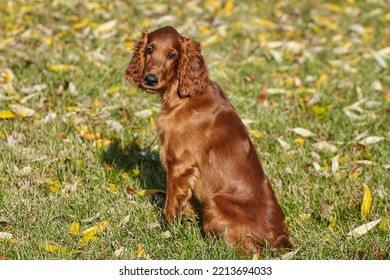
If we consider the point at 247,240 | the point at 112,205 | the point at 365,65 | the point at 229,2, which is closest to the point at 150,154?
the point at 112,205

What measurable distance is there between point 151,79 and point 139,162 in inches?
54.5

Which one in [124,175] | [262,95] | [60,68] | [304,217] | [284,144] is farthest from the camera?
[60,68]

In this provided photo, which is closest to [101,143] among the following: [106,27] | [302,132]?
[302,132]

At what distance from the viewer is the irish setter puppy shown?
4.14 meters

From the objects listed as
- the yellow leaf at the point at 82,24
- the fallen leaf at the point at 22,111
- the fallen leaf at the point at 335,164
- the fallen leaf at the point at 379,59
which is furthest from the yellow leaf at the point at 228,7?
the fallen leaf at the point at 335,164

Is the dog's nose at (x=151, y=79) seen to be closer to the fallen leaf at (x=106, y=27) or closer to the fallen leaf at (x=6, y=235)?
the fallen leaf at (x=6, y=235)

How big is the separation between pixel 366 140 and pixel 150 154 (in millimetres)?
2133

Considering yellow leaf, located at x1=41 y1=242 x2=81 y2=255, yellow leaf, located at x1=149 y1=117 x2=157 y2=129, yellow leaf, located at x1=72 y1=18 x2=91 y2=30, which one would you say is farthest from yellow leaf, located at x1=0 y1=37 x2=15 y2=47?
yellow leaf, located at x1=41 y1=242 x2=81 y2=255

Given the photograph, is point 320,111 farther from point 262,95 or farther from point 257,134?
point 257,134

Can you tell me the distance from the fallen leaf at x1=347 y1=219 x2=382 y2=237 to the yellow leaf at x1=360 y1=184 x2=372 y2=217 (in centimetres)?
18

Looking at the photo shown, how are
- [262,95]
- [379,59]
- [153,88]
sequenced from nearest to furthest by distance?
[153,88] < [262,95] < [379,59]

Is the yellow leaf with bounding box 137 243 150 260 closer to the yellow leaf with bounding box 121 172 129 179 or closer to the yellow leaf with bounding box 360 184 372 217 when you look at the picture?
the yellow leaf with bounding box 121 172 129 179

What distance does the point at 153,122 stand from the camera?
20.2ft

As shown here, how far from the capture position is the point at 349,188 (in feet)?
16.8
